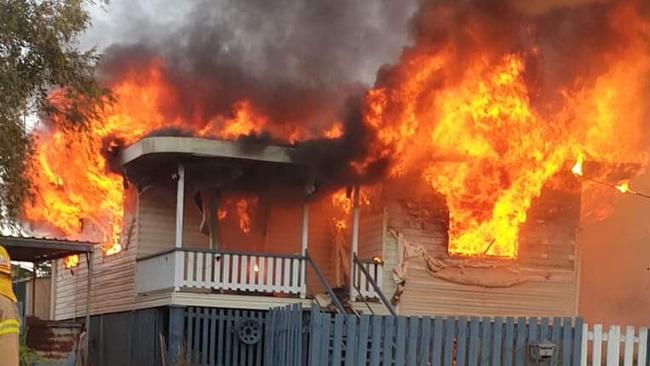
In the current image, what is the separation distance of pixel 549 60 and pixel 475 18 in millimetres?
1705

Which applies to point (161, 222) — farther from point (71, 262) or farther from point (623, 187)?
point (623, 187)

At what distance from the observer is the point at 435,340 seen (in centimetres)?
1095

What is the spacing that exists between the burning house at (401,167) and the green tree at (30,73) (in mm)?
3534

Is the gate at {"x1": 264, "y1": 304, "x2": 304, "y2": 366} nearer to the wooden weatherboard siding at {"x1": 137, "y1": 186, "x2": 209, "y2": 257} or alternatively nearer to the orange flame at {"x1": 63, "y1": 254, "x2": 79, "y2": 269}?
the wooden weatherboard siding at {"x1": 137, "y1": 186, "x2": 209, "y2": 257}

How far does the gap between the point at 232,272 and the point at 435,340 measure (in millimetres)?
5380

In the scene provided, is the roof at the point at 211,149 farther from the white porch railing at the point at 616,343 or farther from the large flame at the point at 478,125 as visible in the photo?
the white porch railing at the point at 616,343

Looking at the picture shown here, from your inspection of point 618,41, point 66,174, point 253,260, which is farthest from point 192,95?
point 618,41

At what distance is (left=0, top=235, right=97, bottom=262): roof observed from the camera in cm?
1510

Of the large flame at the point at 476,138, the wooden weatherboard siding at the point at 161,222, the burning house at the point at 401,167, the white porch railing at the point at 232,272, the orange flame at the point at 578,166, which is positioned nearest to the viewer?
the orange flame at the point at 578,166

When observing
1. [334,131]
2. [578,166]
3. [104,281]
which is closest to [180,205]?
[334,131]

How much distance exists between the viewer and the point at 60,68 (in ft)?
37.6

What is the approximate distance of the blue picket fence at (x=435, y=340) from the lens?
10555 mm

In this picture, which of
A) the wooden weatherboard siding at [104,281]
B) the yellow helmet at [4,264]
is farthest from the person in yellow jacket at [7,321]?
the wooden weatherboard siding at [104,281]

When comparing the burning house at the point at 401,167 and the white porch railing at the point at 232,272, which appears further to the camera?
the burning house at the point at 401,167
